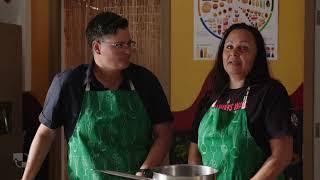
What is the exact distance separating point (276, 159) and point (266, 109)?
0.50 ft

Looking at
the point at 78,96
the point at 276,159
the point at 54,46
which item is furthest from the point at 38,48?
the point at 276,159

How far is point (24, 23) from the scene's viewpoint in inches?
114

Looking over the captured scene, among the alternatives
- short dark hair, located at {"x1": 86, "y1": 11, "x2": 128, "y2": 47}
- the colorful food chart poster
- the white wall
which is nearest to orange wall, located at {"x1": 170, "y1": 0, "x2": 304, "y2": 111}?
the colorful food chart poster

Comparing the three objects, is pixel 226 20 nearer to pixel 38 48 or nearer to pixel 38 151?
pixel 38 48

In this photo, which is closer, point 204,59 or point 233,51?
point 233,51

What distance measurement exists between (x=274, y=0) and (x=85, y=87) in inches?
53.5

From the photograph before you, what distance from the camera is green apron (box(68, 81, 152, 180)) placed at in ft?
5.10

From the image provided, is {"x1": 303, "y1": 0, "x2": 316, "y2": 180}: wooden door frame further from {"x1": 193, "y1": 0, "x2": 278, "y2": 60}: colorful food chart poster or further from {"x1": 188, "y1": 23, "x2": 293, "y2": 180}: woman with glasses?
{"x1": 188, "y1": 23, "x2": 293, "y2": 180}: woman with glasses

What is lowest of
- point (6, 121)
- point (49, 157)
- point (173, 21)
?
point (49, 157)

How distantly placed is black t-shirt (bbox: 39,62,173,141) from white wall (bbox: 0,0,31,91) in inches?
53.3

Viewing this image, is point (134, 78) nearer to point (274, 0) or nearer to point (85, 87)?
point (85, 87)

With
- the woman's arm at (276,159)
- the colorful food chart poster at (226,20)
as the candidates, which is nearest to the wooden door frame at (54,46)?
the colorful food chart poster at (226,20)

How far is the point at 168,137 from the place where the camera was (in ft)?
5.19

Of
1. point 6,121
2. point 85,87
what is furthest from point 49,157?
point 85,87
